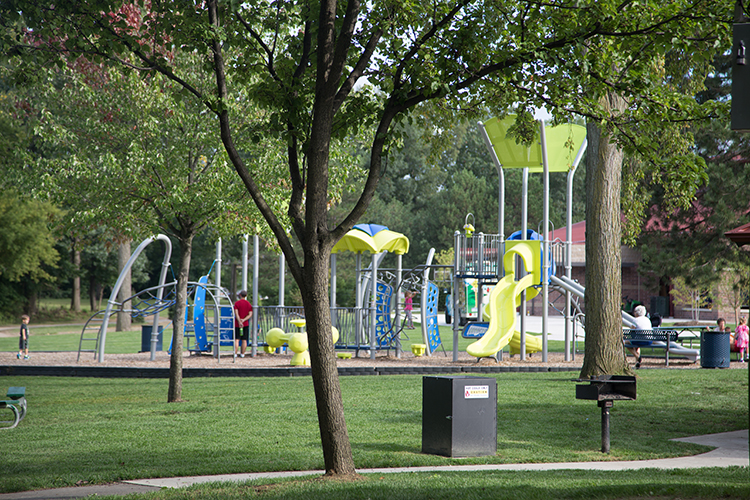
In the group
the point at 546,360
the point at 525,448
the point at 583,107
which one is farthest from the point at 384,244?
the point at 583,107

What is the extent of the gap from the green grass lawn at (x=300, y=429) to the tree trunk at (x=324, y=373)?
Answer: 39 cm

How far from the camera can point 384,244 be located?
2128cm

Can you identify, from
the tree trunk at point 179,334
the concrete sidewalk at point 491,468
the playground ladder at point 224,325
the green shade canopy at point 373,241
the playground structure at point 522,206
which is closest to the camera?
the concrete sidewalk at point 491,468

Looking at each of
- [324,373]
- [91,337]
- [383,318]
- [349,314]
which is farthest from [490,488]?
[91,337]

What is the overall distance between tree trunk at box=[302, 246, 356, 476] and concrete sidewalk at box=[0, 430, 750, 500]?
0.47 metres

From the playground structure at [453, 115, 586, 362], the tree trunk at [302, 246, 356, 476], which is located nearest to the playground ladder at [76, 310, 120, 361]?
the playground structure at [453, 115, 586, 362]

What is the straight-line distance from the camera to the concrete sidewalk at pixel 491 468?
632 cm

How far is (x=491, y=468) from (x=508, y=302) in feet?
35.8

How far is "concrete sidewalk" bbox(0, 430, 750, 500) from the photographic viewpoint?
6316mm

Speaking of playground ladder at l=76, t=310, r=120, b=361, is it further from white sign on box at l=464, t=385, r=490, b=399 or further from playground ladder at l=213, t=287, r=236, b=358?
white sign on box at l=464, t=385, r=490, b=399

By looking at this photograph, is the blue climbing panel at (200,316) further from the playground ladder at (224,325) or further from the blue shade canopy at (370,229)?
the blue shade canopy at (370,229)

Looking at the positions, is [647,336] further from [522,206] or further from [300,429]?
[300,429]

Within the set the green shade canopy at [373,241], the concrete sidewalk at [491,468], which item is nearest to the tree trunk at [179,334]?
the concrete sidewalk at [491,468]

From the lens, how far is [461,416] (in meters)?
8.05
